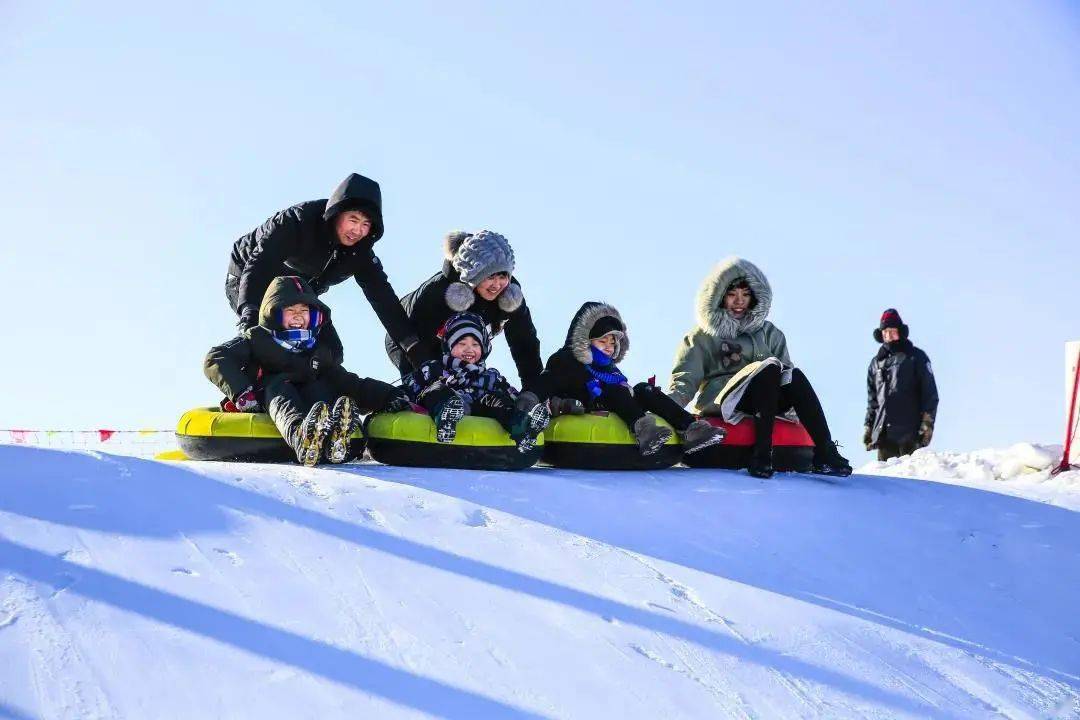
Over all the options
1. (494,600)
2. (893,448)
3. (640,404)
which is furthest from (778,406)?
(893,448)

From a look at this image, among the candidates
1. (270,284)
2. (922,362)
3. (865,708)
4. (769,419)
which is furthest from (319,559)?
(922,362)

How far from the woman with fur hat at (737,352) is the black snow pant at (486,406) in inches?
35.4

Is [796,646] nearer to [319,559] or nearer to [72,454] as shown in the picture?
[319,559]

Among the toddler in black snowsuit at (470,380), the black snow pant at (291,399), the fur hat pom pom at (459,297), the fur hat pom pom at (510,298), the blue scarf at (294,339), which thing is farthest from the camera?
the fur hat pom pom at (510,298)

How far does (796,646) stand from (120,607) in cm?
191

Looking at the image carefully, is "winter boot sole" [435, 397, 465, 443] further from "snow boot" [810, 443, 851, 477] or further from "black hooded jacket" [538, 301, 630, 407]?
"snow boot" [810, 443, 851, 477]

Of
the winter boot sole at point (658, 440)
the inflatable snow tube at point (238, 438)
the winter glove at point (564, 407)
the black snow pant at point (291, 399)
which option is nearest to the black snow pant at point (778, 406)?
the winter boot sole at point (658, 440)

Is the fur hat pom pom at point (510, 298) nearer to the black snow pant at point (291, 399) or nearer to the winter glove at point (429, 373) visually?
the winter glove at point (429, 373)

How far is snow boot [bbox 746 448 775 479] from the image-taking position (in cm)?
498

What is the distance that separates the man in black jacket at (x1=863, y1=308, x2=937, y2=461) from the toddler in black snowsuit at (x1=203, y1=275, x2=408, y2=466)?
5.04m

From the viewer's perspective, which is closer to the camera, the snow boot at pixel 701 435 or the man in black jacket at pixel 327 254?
the snow boot at pixel 701 435

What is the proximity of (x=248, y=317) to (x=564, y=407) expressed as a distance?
1.52 m

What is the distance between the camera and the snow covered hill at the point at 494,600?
105 inches

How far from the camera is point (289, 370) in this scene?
475 cm
